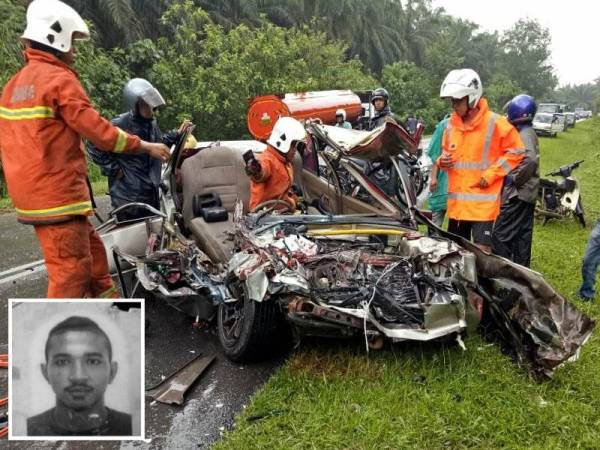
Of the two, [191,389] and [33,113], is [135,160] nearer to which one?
[33,113]

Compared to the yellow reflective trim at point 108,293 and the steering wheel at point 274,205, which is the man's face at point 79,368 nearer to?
the yellow reflective trim at point 108,293

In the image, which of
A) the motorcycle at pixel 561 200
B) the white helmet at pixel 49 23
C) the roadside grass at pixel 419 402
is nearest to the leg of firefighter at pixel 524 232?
the roadside grass at pixel 419 402

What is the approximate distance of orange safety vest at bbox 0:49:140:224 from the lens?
276 centimetres

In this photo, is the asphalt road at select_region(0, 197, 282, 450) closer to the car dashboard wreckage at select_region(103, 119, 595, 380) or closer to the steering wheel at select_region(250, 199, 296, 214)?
the car dashboard wreckage at select_region(103, 119, 595, 380)

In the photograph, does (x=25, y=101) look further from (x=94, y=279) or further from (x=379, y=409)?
(x=379, y=409)

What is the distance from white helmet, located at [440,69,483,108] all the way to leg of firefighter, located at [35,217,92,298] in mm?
2691

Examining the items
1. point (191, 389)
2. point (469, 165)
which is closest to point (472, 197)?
point (469, 165)

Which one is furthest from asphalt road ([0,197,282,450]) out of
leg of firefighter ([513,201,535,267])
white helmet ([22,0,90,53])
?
leg of firefighter ([513,201,535,267])

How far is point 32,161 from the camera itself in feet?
9.24

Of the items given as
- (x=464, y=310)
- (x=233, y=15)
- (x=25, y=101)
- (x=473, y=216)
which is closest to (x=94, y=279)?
(x=25, y=101)

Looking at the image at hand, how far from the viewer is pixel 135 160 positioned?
4711mm

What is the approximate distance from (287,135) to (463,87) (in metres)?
1.41

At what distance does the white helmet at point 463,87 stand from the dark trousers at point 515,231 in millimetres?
1264

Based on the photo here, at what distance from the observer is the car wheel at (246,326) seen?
10.5ft
